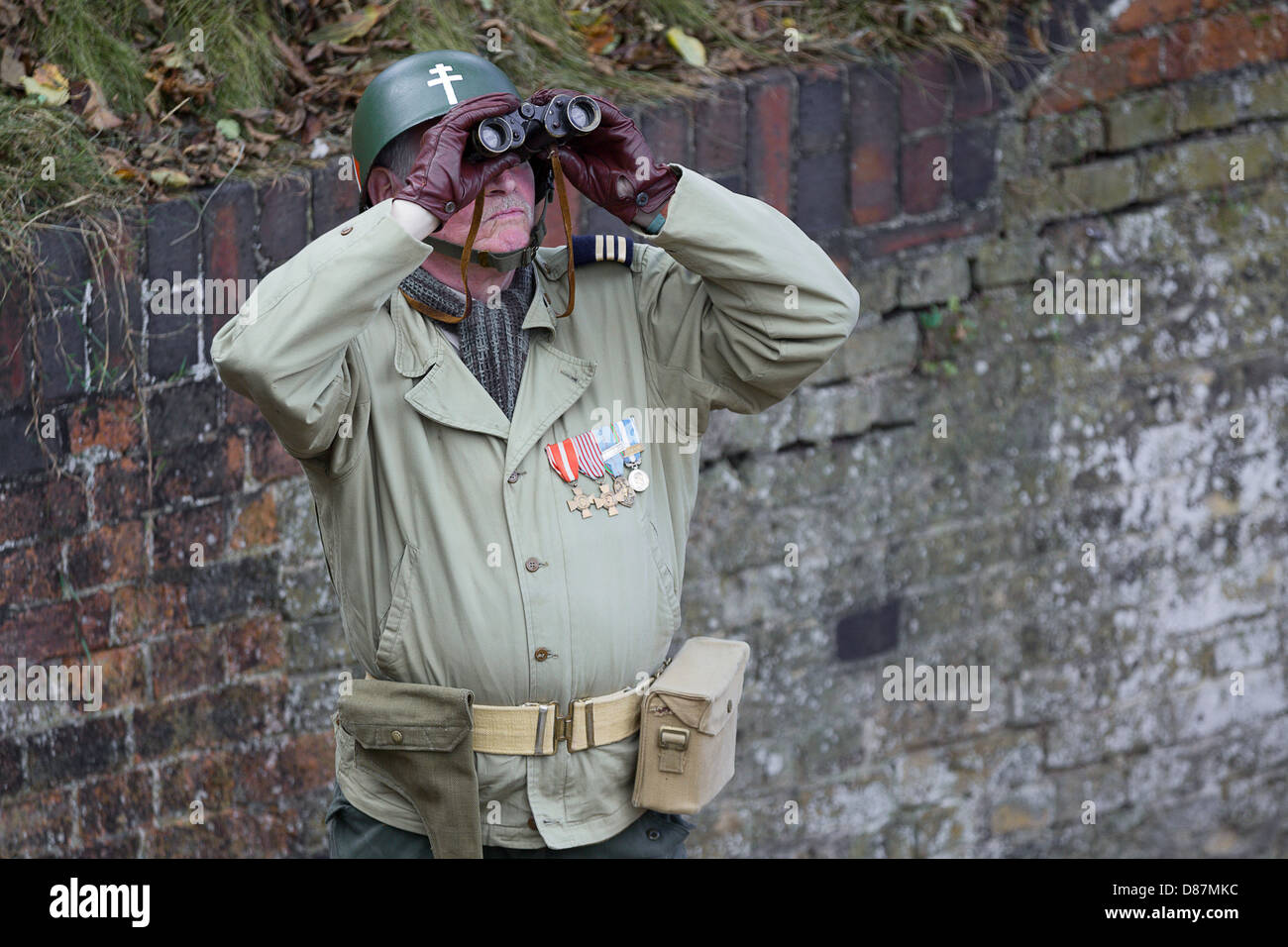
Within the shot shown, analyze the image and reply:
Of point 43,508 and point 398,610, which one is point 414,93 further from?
point 43,508

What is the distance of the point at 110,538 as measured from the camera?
3172 mm

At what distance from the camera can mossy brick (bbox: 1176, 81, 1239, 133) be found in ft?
13.5

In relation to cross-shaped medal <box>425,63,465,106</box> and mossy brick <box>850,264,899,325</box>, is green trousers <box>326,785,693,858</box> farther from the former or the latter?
mossy brick <box>850,264,899,325</box>

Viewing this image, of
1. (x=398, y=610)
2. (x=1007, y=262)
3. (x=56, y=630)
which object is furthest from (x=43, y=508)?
(x=1007, y=262)

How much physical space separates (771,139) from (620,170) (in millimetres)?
1345

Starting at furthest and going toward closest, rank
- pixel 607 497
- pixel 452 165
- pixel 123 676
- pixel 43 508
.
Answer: pixel 123 676
pixel 43 508
pixel 607 497
pixel 452 165

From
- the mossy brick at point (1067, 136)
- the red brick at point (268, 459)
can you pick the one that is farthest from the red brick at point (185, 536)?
the mossy brick at point (1067, 136)

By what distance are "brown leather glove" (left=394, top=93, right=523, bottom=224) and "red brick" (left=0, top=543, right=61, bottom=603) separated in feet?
4.43

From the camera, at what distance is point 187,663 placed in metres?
3.26

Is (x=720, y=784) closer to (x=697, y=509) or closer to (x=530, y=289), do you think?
(x=530, y=289)

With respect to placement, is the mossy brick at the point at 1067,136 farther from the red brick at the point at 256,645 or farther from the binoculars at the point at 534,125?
the red brick at the point at 256,645

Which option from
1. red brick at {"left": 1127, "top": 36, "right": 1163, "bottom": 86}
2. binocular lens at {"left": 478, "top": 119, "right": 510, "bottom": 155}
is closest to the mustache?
binocular lens at {"left": 478, "top": 119, "right": 510, "bottom": 155}

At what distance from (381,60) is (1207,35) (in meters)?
2.25

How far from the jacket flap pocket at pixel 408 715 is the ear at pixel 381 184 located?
82cm
